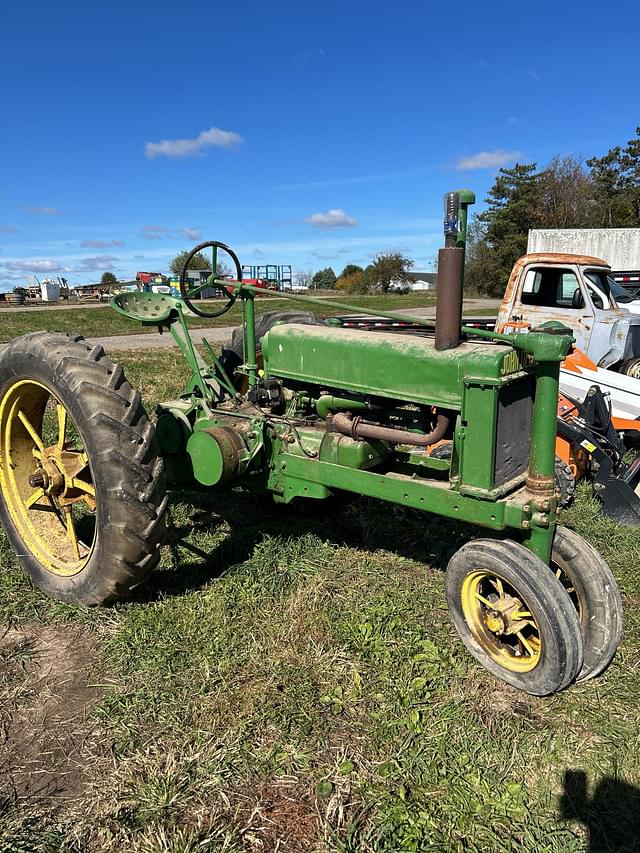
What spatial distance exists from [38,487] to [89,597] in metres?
0.81

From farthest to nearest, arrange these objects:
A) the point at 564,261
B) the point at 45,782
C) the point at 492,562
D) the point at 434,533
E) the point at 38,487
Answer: the point at 564,261 < the point at 434,533 < the point at 38,487 < the point at 492,562 < the point at 45,782

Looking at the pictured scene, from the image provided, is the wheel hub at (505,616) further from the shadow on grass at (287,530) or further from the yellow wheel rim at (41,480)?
the yellow wheel rim at (41,480)

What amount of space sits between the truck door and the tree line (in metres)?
29.0

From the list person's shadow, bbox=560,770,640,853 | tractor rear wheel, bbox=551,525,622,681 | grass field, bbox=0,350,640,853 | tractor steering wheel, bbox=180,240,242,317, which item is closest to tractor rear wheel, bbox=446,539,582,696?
grass field, bbox=0,350,640,853

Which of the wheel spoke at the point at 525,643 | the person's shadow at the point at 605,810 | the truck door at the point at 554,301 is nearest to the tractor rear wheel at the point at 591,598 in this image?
the wheel spoke at the point at 525,643

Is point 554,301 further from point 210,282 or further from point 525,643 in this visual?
point 525,643

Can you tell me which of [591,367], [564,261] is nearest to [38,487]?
[591,367]

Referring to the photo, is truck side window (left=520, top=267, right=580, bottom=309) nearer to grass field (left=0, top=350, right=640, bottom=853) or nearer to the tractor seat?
grass field (left=0, top=350, right=640, bottom=853)

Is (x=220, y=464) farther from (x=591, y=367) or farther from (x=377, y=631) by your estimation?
(x=591, y=367)

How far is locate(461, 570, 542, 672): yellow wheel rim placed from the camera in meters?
2.70

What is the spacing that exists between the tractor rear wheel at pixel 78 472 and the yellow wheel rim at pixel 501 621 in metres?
1.45

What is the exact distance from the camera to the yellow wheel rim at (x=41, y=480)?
3363mm

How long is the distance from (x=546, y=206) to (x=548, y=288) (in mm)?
33356

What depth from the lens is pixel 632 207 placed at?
35438 mm
